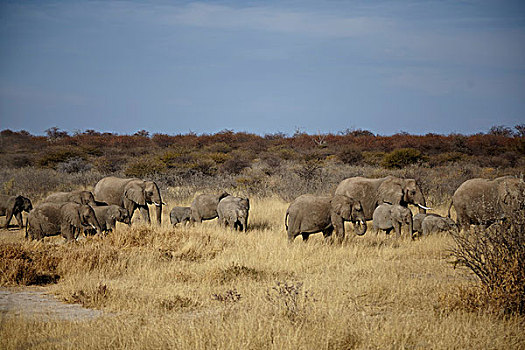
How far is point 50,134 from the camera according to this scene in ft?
184

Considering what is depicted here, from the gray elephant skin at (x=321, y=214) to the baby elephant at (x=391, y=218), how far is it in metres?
1.61

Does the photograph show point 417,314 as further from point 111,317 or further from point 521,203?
point 111,317

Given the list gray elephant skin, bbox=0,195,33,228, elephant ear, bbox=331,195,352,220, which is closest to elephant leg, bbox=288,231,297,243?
elephant ear, bbox=331,195,352,220

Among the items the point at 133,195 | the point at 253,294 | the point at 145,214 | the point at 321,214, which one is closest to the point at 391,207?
the point at 321,214

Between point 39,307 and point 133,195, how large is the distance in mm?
7949

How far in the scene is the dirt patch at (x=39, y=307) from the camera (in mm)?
6722

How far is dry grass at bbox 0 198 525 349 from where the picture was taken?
18.0ft

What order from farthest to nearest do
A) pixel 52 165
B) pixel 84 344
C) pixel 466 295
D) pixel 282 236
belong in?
pixel 52 165 < pixel 282 236 < pixel 466 295 < pixel 84 344

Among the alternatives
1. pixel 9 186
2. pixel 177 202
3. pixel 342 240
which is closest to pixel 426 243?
pixel 342 240

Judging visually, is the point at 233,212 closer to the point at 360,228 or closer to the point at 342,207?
the point at 342,207

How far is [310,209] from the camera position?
442 inches

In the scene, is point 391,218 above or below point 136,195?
below

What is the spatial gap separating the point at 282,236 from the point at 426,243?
3.30 metres

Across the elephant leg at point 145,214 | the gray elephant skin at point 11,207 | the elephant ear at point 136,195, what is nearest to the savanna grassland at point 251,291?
the gray elephant skin at point 11,207
